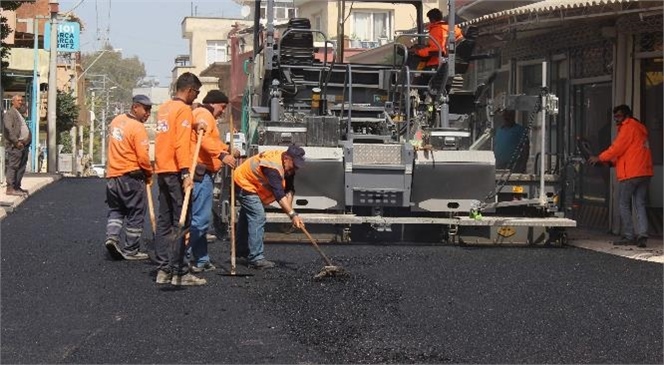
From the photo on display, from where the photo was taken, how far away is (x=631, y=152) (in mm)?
12727

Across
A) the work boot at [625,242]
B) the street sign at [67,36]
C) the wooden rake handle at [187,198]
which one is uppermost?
the street sign at [67,36]

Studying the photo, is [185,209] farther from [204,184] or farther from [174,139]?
[204,184]

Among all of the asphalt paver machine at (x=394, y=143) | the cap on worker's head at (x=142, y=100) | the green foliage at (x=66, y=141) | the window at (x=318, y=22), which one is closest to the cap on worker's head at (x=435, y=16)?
the asphalt paver machine at (x=394, y=143)

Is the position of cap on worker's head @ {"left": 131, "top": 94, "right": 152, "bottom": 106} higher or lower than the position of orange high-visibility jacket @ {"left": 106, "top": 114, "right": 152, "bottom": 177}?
higher

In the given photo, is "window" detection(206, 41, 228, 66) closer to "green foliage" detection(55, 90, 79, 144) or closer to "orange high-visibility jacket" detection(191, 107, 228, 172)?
"green foliage" detection(55, 90, 79, 144)

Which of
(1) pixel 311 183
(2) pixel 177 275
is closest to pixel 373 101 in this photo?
(1) pixel 311 183

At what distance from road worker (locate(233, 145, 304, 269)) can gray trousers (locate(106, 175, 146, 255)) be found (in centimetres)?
99

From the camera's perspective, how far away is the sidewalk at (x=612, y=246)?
11.7m

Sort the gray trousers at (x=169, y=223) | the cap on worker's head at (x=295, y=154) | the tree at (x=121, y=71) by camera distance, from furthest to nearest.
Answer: the tree at (x=121, y=71) < the cap on worker's head at (x=295, y=154) < the gray trousers at (x=169, y=223)

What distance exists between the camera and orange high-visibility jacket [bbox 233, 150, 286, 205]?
9.98 metres

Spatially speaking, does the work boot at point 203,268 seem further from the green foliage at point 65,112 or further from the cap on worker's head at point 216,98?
the green foliage at point 65,112

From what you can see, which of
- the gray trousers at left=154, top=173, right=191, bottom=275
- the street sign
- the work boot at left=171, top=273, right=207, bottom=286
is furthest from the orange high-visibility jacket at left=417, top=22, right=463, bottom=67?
the street sign

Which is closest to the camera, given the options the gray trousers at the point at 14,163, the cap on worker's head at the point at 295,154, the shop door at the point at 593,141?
the cap on worker's head at the point at 295,154

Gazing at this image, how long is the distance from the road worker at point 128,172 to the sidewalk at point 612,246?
15.4 feet
